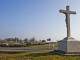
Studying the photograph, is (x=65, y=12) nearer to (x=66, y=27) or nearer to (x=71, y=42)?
(x=66, y=27)

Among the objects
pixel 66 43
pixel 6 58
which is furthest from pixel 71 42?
pixel 6 58

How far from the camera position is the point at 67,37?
107 ft

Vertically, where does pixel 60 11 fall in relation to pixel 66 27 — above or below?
above

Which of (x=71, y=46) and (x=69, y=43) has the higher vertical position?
(x=69, y=43)

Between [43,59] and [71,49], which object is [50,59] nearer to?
[43,59]

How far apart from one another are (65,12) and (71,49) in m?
5.30

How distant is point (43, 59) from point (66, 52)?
401 inches

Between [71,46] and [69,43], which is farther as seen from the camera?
[71,46]

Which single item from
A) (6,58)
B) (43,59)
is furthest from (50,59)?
(6,58)

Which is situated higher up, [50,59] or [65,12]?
[65,12]

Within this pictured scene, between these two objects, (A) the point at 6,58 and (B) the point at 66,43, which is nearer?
(A) the point at 6,58

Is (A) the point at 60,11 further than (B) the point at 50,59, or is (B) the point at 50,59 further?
(A) the point at 60,11

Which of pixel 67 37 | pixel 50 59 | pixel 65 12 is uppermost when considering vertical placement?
pixel 65 12

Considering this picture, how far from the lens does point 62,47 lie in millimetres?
33656
